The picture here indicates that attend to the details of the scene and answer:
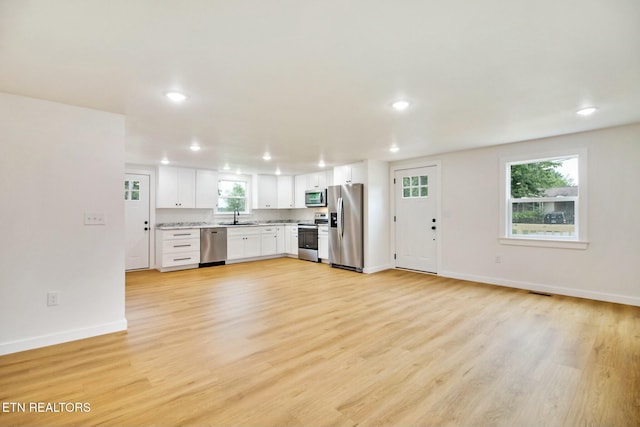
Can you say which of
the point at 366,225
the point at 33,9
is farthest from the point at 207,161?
the point at 33,9

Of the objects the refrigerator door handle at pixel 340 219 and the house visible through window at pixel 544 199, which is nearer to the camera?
the house visible through window at pixel 544 199

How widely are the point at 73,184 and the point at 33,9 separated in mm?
1745

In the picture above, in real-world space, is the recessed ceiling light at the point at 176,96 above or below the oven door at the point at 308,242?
above

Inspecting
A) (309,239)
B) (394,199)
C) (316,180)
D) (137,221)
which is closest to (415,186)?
(394,199)

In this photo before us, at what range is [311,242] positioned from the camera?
283 inches

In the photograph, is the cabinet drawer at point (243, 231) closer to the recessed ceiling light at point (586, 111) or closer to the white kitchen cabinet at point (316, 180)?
the white kitchen cabinet at point (316, 180)

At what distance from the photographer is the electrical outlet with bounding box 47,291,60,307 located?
8.82 ft

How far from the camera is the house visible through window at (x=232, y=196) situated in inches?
296

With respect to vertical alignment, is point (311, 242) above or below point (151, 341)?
above

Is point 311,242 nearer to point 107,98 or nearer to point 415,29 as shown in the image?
point 107,98

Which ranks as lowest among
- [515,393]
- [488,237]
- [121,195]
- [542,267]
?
[515,393]

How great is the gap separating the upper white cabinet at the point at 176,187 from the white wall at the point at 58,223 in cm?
352

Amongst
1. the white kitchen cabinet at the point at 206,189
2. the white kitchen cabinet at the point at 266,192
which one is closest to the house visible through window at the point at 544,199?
the white kitchen cabinet at the point at 266,192

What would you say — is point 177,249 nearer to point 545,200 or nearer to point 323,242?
point 323,242
